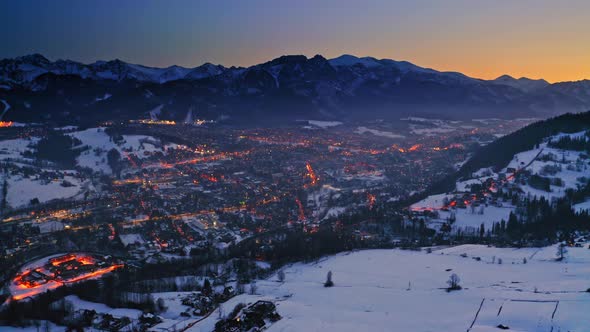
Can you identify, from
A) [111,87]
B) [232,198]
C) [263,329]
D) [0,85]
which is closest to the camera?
[263,329]

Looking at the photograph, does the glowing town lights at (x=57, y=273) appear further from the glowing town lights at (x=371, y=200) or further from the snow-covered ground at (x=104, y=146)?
the snow-covered ground at (x=104, y=146)

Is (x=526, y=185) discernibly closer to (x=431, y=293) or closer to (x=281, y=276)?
(x=431, y=293)

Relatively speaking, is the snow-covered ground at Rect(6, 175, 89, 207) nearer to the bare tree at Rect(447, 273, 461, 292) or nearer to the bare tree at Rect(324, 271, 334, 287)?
the bare tree at Rect(324, 271, 334, 287)

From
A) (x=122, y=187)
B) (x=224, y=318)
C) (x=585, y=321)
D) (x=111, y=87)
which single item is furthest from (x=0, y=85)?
(x=585, y=321)

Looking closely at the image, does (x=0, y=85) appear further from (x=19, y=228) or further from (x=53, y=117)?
(x=19, y=228)

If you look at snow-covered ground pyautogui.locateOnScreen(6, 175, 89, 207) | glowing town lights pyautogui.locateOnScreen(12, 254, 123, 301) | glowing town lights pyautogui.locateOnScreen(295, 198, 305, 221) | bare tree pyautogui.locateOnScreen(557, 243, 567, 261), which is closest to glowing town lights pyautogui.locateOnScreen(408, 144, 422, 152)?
glowing town lights pyautogui.locateOnScreen(295, 198, 305, 221)

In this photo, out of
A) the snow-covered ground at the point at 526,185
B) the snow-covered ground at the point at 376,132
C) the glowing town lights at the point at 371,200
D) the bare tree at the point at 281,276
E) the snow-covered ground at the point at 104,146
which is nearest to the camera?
the bare tree at the point at 281,276

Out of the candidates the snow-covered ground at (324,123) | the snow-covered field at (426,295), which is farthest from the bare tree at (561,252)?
the snow-covered ground at (324,123)

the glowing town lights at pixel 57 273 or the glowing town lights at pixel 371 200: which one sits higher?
the glowing town lights at pixel 371 200
